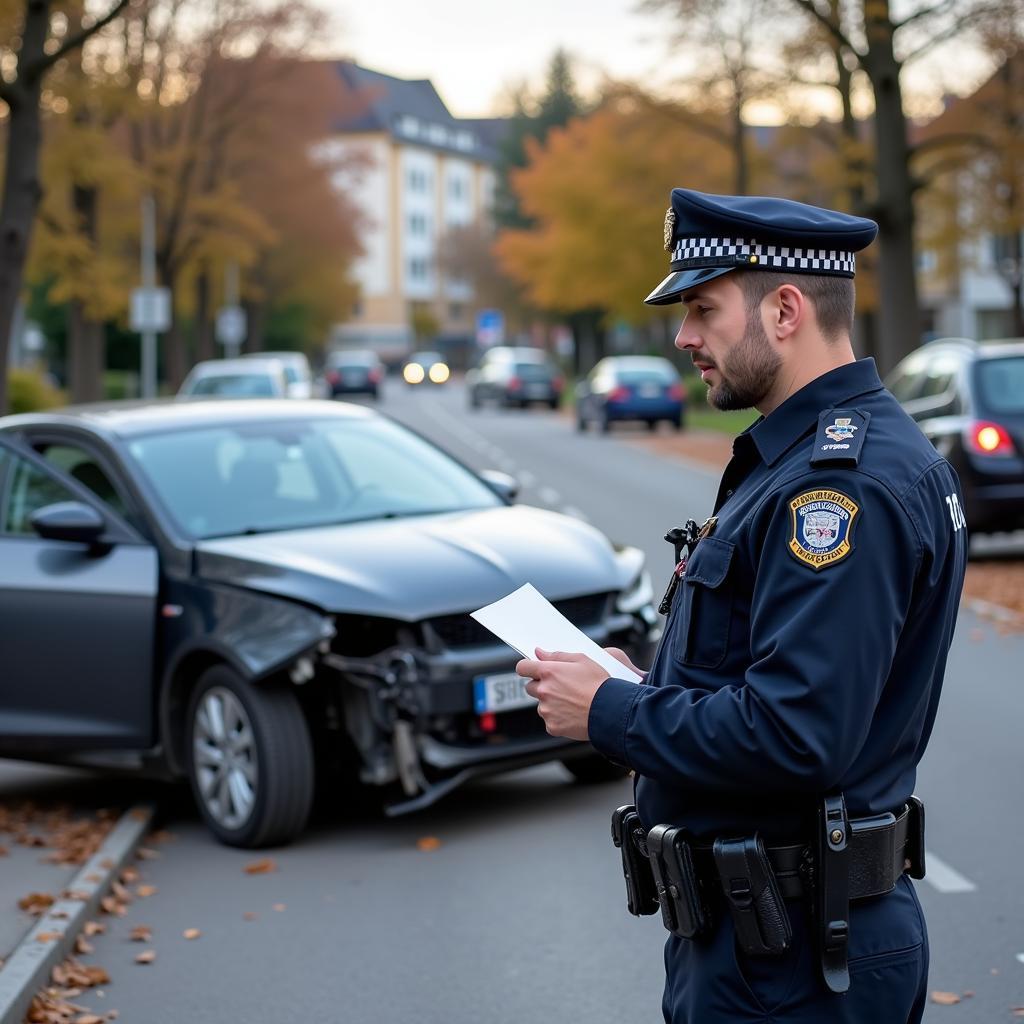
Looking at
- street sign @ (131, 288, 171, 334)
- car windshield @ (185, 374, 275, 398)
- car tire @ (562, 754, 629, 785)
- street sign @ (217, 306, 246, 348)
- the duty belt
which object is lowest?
car tire @ (562, 754, 629, 785)

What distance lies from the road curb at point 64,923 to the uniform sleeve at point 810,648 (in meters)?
2.89

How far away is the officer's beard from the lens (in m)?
2.77

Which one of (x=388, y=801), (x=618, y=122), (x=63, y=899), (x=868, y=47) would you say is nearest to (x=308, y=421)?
(x=388, y=801)

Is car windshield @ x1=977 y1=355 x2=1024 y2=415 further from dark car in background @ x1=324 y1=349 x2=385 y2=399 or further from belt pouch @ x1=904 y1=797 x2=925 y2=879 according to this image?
dark car in background @ x1=324 y1=349 x2=385 y2=399

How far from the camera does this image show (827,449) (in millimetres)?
2646

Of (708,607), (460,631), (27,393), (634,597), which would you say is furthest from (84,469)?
(27,393)

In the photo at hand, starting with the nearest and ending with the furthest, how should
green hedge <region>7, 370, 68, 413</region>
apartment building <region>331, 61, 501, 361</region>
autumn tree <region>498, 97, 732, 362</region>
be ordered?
green hedge <region>7, 370, 68, 413</region> → autumn tree <region>498, 97, 732, 362</region> → apartment building <region>331, 61, 501, 361</region>

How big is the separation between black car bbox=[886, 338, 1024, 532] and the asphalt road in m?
5.66

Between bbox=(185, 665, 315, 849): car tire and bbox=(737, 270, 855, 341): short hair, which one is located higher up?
bbox=(737, 270, 855, 341): short hair

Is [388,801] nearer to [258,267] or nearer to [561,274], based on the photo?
[561,274]

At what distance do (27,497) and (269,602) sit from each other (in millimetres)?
1686

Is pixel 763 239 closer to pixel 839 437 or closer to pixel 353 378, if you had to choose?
pixel 839 437

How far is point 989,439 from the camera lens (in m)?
14.6

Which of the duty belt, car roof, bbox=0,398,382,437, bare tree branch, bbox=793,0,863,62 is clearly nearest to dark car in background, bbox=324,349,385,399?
bare tree branch, bbox=793,0,863,62
